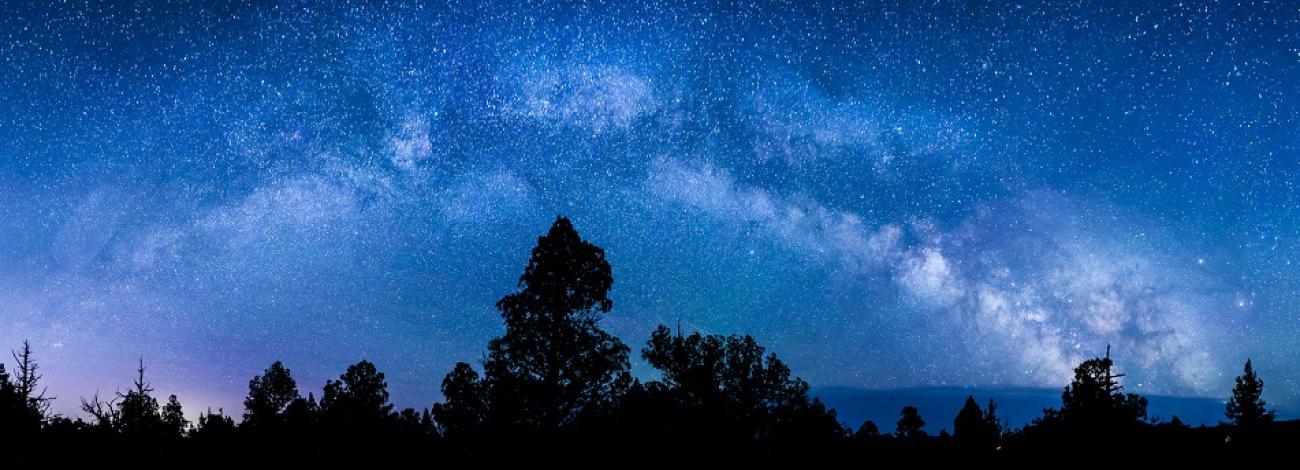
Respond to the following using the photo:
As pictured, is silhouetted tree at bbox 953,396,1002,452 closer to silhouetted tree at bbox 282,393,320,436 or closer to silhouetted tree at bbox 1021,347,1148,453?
silhouetted tree at bbox 1021,347,1148,453

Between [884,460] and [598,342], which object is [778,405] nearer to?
[884,460]

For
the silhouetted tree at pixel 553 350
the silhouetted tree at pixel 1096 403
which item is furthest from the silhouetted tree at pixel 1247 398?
the silhouetted tree at pixel 553 350

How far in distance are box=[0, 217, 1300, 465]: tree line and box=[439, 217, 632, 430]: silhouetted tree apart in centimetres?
6

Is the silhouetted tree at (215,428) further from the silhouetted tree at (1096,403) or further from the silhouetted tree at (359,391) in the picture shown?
the silhouetted tree at (1096,403)

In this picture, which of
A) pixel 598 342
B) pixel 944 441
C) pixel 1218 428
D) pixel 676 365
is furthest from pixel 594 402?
pixel 1218 428

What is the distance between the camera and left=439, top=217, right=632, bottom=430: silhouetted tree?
109 feet

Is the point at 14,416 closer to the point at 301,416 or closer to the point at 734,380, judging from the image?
the point at 301,416

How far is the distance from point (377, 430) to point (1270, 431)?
48480 millimetres

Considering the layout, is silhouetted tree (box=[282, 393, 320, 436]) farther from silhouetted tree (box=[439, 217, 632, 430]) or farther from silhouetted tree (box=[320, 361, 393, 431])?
silhouetted tree (box=[439, 217, 632, 430])

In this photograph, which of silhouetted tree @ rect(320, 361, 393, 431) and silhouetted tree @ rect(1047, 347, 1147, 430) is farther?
silhouetted tree @ rect(320, 361, 393, 431)

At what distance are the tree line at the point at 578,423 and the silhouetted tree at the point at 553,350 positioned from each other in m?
0.06

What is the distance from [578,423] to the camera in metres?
33.0

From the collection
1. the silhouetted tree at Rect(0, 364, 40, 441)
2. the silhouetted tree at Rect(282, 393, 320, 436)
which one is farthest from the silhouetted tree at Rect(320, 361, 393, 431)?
the silhouetted tree at Rect(0, 364, 40, 441)

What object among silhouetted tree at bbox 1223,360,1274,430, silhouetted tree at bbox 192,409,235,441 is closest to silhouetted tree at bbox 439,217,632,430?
silhouetted tree at bbox 192,409,235,441
